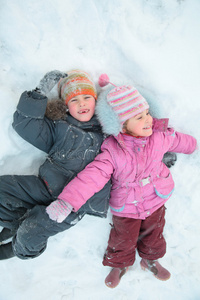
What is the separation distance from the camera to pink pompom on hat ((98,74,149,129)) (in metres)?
1.57

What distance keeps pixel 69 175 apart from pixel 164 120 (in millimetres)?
828

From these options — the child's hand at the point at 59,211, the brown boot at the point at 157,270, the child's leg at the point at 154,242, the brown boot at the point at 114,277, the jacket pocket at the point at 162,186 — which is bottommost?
the brown boot at the point at 114,277

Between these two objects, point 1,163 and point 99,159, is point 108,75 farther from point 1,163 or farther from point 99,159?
point 1,163

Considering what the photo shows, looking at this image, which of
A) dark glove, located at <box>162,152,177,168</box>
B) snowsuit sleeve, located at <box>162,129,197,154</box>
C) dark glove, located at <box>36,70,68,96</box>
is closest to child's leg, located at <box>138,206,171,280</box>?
dark glove, located at <box>162,152,177,168</box>

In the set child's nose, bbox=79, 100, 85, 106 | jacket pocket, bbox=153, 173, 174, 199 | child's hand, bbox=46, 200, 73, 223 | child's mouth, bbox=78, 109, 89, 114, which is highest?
child's nose, bbox=79, 100, 85, 106

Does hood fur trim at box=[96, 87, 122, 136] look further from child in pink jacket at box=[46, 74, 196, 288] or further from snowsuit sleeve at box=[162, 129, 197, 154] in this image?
snowsuit sleeve at box=[162, 129, 197, 154]

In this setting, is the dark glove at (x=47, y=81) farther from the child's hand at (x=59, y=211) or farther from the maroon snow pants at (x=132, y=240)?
the maroon snow pants at (x=132, y=240)

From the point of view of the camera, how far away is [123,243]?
1735 mm

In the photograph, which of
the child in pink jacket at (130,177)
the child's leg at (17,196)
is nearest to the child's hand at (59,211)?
the child in pink jacket at (130,177)

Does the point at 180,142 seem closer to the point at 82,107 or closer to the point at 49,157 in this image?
the point at 82,107

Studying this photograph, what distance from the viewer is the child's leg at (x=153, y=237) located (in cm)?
176

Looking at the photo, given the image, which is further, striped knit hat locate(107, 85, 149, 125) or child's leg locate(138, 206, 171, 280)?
child's leg locate(138, 206, 171, 280)

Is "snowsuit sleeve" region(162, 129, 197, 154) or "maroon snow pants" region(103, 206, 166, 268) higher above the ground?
"snowsuit sleeve" region(162, 129, 197, 154)

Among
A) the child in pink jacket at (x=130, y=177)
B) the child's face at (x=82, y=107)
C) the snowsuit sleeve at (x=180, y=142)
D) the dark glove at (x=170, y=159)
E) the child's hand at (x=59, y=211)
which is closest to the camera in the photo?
the child's hand at (x=59, y=211)
